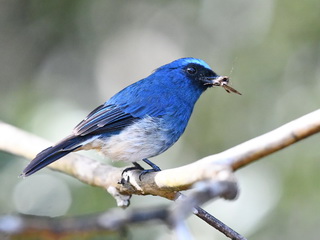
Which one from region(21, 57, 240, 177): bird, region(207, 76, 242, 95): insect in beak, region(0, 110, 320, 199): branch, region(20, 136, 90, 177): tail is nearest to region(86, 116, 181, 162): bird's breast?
region(21, 57, 240, 177): bird

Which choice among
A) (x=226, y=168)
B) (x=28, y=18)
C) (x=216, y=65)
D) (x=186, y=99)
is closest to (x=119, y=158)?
(x=186, y=99)

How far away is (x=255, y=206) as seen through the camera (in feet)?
14.8

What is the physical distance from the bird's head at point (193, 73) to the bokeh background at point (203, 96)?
0.86m

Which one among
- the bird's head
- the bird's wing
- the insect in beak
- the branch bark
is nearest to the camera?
the branch bark

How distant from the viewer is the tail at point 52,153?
11.3 feet

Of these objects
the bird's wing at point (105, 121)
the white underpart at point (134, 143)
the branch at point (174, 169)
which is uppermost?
the bird's wing at point (105, 121)

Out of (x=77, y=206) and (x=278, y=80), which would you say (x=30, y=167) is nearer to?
(x=77, y=206)

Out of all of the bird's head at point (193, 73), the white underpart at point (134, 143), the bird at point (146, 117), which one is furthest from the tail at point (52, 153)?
the bird's head at point (193, 73)

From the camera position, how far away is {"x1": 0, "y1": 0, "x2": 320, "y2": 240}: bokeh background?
451 cm

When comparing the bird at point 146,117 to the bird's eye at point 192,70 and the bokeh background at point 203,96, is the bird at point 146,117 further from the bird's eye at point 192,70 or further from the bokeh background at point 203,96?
the bokeh background at point 203,96

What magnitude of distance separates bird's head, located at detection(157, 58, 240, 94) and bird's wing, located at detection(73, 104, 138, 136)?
0.50 metres

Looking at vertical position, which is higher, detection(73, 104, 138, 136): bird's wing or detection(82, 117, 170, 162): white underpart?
detection(73, 104, 138, 136): bird's wing

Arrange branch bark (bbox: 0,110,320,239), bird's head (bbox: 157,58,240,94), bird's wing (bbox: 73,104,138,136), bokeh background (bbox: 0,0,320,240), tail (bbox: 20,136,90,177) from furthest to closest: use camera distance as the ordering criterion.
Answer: bokeh background (bbox: 0,0,320,240) < bird's head (bbox: 157,58,240,94) < bird's wing (bbox: 73,104,138,136) < tail (bbox: 20,136,90,177) < branch bark (bbox: 0,110,320,239)

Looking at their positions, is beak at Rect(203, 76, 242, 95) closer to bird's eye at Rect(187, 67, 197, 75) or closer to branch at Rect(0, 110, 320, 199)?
→ bird's eye at Rect(187, 67, 197, 75)
